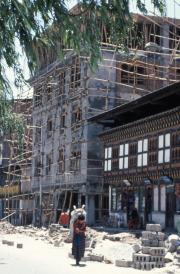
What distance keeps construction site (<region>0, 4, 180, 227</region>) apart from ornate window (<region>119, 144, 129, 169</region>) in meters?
3.72

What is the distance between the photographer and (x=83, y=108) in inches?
1656

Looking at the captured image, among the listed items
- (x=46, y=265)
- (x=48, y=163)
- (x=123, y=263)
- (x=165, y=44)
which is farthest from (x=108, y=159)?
(x=46, y=265)

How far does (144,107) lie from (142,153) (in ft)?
9.60

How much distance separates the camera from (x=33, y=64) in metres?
6.57

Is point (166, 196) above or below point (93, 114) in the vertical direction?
below

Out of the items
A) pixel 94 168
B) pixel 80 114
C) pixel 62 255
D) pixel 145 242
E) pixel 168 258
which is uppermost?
pixel 80 114

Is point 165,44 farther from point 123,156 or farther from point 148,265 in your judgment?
point 148,265

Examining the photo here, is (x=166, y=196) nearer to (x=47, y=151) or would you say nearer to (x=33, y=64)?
(x=47, y=151)

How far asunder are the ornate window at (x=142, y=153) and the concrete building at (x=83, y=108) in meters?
6.27

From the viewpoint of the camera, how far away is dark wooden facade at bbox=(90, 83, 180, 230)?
29797 millimetres

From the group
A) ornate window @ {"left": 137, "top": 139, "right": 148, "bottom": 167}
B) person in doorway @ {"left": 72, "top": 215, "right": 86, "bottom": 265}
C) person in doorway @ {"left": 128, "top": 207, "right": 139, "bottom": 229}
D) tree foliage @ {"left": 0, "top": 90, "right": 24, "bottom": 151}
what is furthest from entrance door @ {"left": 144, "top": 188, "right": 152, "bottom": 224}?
tree foliage @ {"left": 0, "top": 90, "right": 24, "bottom": 151}

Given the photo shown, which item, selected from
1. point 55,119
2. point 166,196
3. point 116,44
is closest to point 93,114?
point 55,119

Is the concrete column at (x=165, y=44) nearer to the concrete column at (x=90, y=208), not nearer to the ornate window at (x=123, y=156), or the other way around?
the ornate window at (x=123, y=156)

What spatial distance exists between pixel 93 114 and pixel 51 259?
20.8 metres
